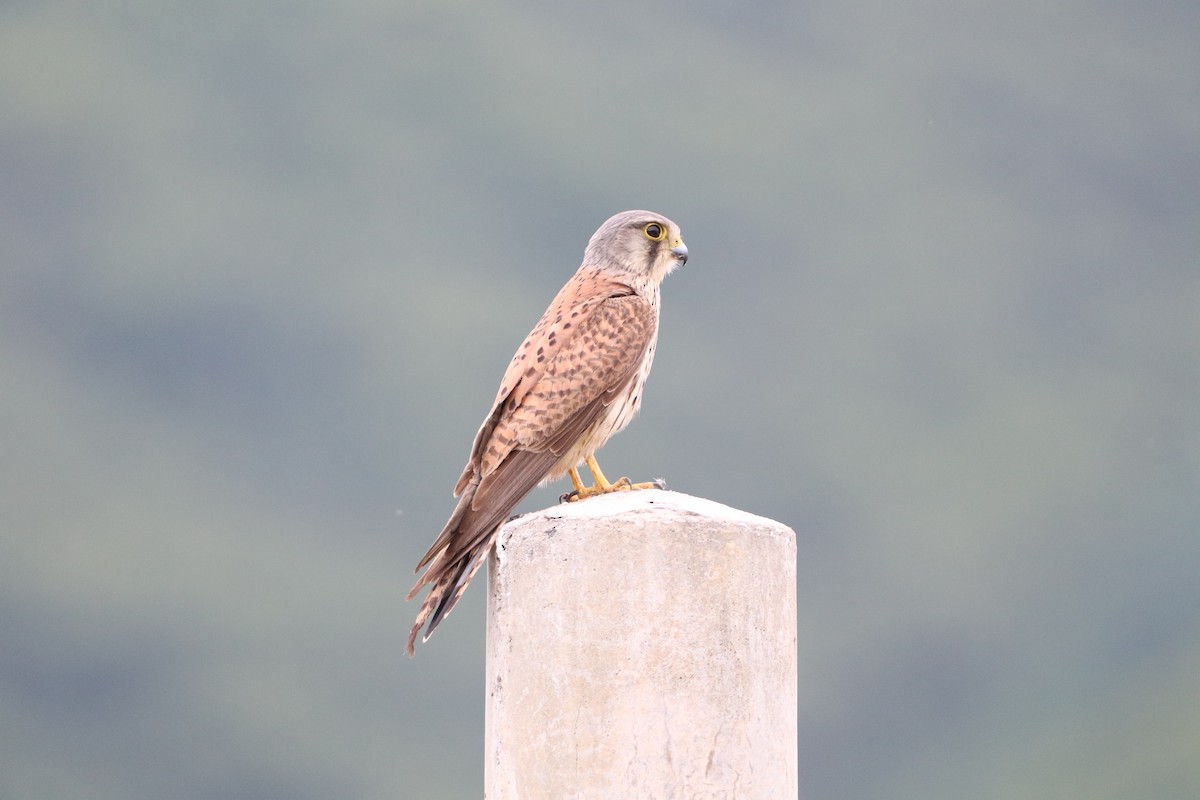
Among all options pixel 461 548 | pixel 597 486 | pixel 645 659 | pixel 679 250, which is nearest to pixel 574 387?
pixel 597 486

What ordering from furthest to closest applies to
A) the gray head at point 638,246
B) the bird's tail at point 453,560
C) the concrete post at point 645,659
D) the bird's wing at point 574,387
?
the gray head at point 638,246
the bird's wing at point 574,387
the bird's tail at point 453,560
the concrete post at point 645,659

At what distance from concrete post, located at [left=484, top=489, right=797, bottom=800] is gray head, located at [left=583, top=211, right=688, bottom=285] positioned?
5.33 feet

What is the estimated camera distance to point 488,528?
369 cm

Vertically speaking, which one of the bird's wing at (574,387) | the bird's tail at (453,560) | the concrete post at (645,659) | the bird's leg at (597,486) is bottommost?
the concrete post at (645,659)

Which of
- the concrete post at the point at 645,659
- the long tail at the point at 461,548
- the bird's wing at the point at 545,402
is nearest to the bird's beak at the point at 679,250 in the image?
the bird's wing at the point at 545,402

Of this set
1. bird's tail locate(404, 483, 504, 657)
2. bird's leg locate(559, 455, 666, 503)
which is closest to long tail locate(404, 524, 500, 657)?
bird's tail locate(404, 483, 504, 657)

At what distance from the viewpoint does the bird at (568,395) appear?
12.2 feet

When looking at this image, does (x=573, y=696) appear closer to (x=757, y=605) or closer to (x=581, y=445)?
(x=757, y=605)

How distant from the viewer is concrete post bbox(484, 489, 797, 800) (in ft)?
9.82

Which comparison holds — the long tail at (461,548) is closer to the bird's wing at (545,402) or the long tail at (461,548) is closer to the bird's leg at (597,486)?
the bird's wing at (545,402)

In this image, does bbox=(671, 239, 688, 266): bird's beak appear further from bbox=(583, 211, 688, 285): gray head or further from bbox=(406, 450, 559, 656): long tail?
bbox=(406, 450, 559, 656): long tail

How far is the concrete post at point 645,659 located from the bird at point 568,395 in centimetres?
53

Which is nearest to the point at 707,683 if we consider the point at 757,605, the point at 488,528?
the point at 757,605

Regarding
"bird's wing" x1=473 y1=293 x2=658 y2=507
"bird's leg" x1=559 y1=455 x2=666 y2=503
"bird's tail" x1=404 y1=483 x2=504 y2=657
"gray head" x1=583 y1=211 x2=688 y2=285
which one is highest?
"gray head" x1=583 y1=211 x2=688 y2=285
